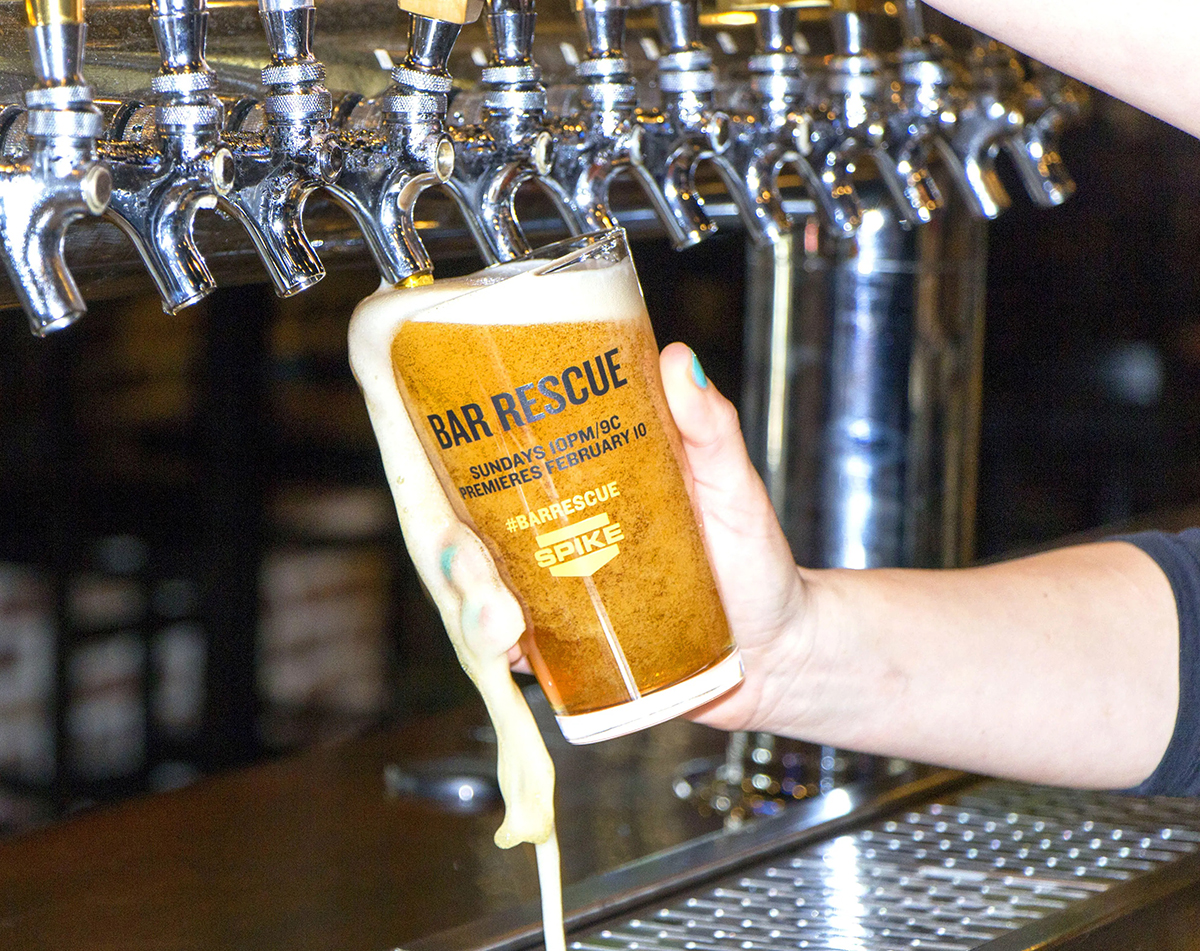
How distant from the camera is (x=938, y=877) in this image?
3.62 feet

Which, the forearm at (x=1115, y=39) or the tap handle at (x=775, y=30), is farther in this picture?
the tap handle at (x=775, y=30)

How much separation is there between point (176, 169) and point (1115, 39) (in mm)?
468

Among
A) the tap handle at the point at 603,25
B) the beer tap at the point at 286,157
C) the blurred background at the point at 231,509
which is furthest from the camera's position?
the blurred background at the point at 231,509

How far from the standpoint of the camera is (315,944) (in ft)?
3.35

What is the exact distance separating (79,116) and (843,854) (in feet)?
2.59

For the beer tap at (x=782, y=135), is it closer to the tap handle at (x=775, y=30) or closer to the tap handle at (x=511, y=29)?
the tap handle at (x=775, y=30)

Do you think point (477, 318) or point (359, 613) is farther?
point (359, 613)

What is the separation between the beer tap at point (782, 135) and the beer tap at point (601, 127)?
0.13 metres

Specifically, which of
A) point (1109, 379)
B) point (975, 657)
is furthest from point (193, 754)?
point (1109, 379)

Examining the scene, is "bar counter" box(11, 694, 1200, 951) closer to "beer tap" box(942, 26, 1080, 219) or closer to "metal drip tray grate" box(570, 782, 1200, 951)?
"metal drip tray grate" box(570, 782, 1200, 951)

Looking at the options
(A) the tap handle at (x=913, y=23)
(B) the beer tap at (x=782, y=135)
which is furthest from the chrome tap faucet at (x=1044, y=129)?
(B) the beer tap at (x=782, y=135)

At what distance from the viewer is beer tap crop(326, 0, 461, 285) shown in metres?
0.80

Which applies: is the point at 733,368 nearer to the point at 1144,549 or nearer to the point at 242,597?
the point at 242,597

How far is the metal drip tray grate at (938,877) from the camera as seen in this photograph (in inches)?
39.3
